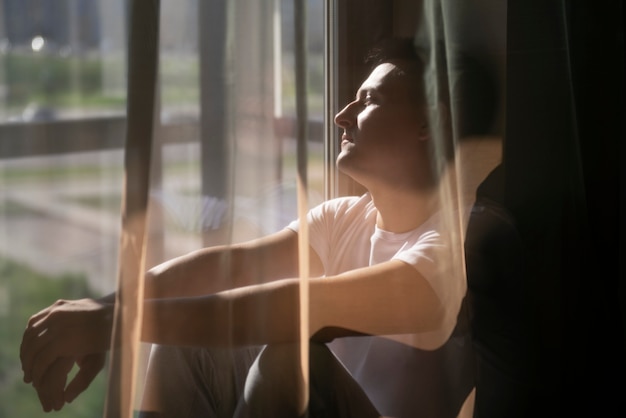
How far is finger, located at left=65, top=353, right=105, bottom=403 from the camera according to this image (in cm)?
95

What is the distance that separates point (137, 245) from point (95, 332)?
12 cm

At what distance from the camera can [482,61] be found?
1300 mm

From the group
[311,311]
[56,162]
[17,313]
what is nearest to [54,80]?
[56,162]

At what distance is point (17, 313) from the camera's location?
91cm

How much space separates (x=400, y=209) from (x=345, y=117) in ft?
0.58

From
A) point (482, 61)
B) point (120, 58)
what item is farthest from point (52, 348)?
point (482, 61)

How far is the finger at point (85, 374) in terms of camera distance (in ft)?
3.11

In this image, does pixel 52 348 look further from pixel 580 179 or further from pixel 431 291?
pixel 580 179

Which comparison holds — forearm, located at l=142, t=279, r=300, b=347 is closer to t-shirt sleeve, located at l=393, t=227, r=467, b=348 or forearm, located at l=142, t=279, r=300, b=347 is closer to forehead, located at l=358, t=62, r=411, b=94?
t-shirt sleeve, located at l=393, t=227, r=467, b=348

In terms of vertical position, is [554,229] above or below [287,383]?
above

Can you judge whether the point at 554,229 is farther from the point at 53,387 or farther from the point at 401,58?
the point at 53,387

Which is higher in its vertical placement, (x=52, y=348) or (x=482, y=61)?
(x=482, y=61)

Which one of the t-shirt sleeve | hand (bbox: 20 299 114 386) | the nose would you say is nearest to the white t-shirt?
the t-shirt sleeve

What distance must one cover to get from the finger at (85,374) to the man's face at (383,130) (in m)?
0.46
